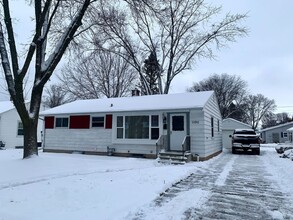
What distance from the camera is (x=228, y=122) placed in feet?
107

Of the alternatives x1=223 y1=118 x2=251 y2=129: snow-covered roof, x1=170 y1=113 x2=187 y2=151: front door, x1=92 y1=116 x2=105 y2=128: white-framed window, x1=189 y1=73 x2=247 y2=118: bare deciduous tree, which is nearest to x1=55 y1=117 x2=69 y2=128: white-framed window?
x1=92 y1=116 x2=105 y2=128: white-framed window

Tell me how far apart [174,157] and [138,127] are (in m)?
3.31

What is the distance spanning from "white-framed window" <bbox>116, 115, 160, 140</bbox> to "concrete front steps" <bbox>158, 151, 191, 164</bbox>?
65.9 inches

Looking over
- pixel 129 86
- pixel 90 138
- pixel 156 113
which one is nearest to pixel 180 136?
pixel 156 113

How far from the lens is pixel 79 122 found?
16.4 m

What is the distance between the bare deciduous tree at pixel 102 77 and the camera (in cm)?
3156

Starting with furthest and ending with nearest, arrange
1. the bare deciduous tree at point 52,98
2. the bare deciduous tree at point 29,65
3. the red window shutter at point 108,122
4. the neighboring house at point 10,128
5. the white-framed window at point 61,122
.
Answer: the bare deciduous tree at point 52,98
the neighboring house at point 10,128
the white-framed window at point 61,122
the red window shutter at point 108,122
the bare deciduous tree at point 29,65

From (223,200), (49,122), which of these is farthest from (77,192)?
(49,122)

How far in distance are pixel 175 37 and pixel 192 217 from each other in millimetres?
22778

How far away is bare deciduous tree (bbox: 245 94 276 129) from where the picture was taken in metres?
58.6

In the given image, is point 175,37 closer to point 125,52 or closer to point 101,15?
point 125,52

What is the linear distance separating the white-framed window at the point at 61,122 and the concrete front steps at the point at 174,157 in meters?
7.82

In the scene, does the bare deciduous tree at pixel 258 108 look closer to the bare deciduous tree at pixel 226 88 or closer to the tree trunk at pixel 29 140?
the bare deciduous tree at pixel 226 88

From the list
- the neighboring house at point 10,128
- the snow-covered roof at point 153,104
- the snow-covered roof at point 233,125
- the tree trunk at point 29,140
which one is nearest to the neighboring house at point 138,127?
the snow-covered roof at point 153,104
